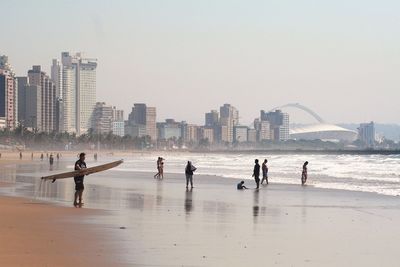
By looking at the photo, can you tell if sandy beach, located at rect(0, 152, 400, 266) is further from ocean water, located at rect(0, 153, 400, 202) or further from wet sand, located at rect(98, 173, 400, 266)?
ocean water, located at rect(0, 153, 400, 202)

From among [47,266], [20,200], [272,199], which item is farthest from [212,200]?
[47,266]

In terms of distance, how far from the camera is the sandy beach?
40.3 ft

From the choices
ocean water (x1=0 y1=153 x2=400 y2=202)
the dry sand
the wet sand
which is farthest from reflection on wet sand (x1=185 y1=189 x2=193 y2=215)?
ocean water (x1=0 y1=153 x2=400 y2=202)

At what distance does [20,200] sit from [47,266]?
14.2m

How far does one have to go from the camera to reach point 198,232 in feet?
52.8

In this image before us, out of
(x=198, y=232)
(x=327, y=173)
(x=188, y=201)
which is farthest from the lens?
(x=327, y=173)

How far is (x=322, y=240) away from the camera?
1514 cm

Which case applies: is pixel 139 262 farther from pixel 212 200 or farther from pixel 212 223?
pixel 212 200

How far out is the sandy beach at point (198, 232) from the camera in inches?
483

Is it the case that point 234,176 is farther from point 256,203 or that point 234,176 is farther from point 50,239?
point 50,239

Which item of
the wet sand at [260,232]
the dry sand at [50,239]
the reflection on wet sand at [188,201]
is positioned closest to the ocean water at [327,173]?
the reflection on wet sand at [188,201]

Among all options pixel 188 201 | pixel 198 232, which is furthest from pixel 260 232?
pixel 188 201

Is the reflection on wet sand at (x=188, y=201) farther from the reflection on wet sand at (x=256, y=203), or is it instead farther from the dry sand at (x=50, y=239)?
the dry sand at (x=50, y=239)

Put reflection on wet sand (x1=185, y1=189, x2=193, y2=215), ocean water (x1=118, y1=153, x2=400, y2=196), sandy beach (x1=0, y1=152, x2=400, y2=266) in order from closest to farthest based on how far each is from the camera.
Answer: sandy beach (x1=0, y1=152, x2=400, y2=266), reflection on wet sand (x1=185, y1=189, x2=193, y2=215), ocean water (x1=118, y1=153, x2=400, y2=196)
